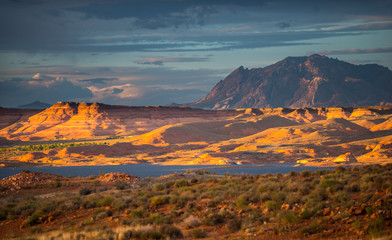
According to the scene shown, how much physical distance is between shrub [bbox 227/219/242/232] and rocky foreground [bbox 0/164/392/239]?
0.08ft

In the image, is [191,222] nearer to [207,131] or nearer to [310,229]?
[310,229]

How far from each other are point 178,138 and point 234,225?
12191 centimetres

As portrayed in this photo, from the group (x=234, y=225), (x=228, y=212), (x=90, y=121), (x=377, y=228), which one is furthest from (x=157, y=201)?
(x=90, y=121)

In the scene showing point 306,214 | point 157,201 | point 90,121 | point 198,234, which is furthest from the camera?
point 90,121

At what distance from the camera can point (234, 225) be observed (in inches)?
699

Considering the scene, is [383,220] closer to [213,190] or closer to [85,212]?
[213,190]

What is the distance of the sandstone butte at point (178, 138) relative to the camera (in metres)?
103

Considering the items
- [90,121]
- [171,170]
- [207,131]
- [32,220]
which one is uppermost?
[90,121]

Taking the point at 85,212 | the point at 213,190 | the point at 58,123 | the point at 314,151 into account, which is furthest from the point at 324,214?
the point at 58,123

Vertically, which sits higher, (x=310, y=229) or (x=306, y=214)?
(x=306, y=214)

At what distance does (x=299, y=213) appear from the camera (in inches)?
703

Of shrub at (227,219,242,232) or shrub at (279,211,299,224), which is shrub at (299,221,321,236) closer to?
shrub at (279,211,299,224)

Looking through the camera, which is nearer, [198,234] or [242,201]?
[198,234]

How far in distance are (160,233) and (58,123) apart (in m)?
170
